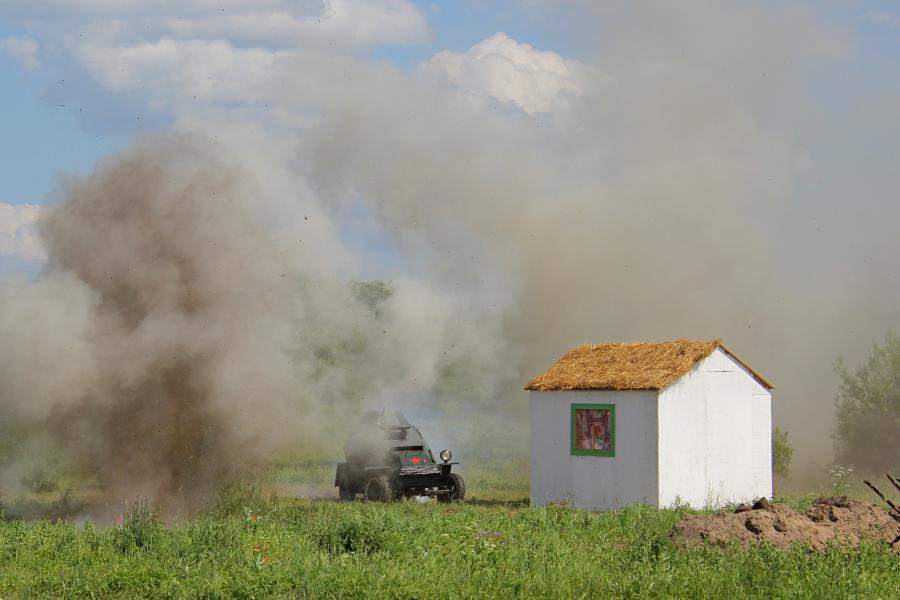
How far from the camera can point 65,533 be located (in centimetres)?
1992

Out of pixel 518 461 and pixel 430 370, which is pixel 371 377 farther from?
pixel 518 461

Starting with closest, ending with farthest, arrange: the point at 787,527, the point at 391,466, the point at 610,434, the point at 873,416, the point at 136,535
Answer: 1. the point at 136,535
2. the point at 787,527
3. the point at 610,434
4. the point at 391,466
5. the point at 873,416

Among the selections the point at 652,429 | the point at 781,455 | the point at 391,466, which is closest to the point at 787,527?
the point at 652,429

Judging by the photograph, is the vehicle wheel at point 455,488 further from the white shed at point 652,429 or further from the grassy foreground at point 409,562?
the grassy foreground at point 409,562

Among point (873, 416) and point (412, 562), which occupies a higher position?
point (873, 416)

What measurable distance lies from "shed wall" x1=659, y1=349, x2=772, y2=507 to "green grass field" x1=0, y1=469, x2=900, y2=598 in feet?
14.4

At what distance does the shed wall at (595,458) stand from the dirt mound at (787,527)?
18.0 feet

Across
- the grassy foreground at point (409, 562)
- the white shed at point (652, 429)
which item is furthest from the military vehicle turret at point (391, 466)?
the grassy foreground at point (409, 562)

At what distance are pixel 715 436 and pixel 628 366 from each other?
104 inches

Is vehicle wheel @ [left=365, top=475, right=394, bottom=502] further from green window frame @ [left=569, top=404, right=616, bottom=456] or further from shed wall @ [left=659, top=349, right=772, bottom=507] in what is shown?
shed wall @ [left=659, top=349, right=772, bottom=507]

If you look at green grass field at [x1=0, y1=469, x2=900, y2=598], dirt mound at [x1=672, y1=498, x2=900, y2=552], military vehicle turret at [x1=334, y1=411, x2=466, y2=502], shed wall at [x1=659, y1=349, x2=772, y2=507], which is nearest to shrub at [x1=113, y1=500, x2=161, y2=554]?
green grass field at [x1=0, y1=469, x2=900, y2=598]

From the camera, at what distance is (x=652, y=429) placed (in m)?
26.2

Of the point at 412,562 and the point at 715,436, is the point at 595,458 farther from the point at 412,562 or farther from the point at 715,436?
the point at 412,562

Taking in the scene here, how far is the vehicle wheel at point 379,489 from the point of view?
1125 inches
